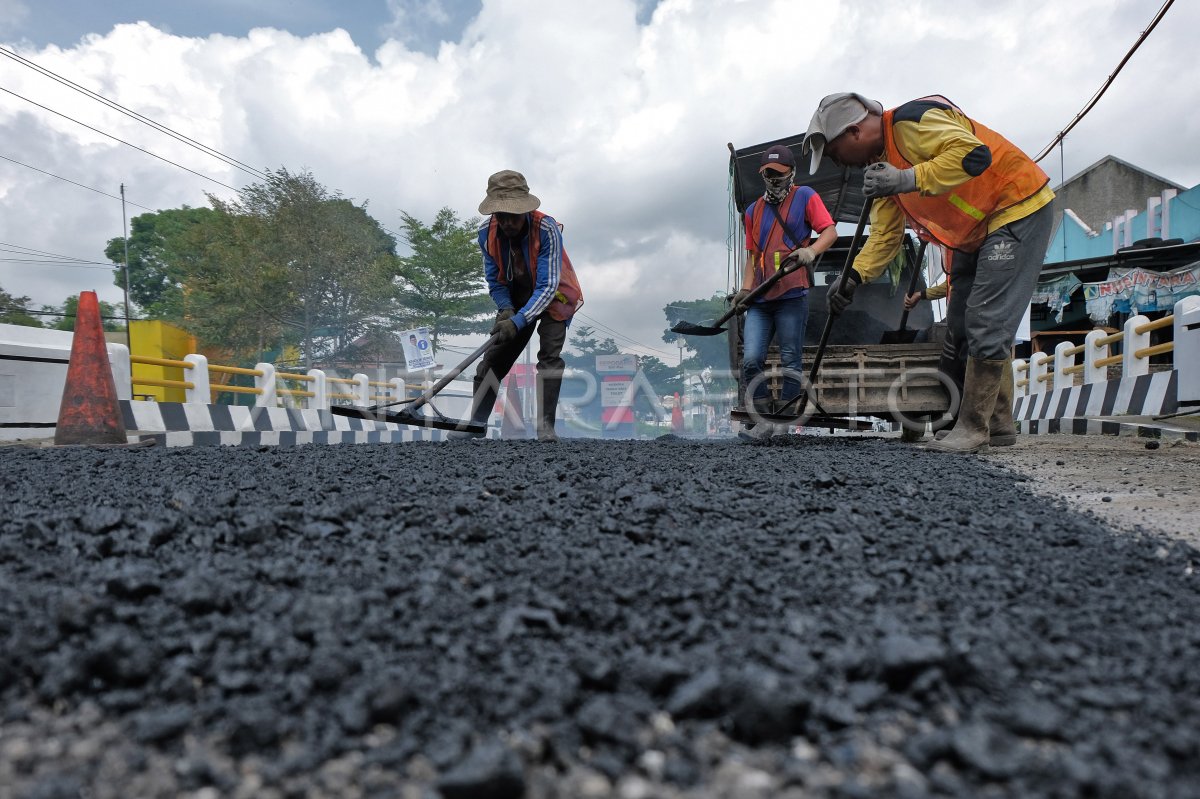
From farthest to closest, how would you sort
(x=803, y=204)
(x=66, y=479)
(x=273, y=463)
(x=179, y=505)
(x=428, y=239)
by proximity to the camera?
(x=428, y=239), (x=803, y=204), (x=273, y=463), (x=66, y=479), (x=179, y=505)

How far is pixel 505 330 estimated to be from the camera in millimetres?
4383

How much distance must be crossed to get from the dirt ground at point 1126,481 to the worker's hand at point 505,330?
284cm

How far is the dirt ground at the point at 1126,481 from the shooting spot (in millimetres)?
2023

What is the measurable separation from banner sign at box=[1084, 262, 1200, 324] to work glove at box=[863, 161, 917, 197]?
11518 millimetres

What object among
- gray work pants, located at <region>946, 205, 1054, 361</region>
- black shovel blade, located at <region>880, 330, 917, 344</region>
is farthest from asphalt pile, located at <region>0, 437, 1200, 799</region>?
black shovel blade, located at <region>880, 330, 917, 344</region>

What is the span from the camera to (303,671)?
0.92m

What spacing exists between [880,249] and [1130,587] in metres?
3.12

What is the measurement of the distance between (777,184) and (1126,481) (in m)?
2.89

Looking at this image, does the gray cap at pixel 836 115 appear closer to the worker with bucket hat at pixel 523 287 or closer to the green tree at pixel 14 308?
the worker with bucket hat at pixel 523 287

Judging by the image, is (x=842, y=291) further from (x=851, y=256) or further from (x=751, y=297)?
(x=751, y=297)

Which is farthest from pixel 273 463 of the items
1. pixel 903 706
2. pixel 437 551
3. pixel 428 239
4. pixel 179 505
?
pixel 428 239

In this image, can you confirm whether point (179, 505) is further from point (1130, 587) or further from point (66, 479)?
point (1130, 587)

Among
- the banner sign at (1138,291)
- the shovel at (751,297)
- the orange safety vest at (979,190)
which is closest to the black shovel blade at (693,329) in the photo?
the shovel at (751,297)

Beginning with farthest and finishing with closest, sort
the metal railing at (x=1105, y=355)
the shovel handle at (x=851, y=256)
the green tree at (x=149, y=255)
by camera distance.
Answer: the green tree at (x=149, y=255) → the metal railing at (x=1105, y=355) → the shovel handle at (x=851, y=256)
